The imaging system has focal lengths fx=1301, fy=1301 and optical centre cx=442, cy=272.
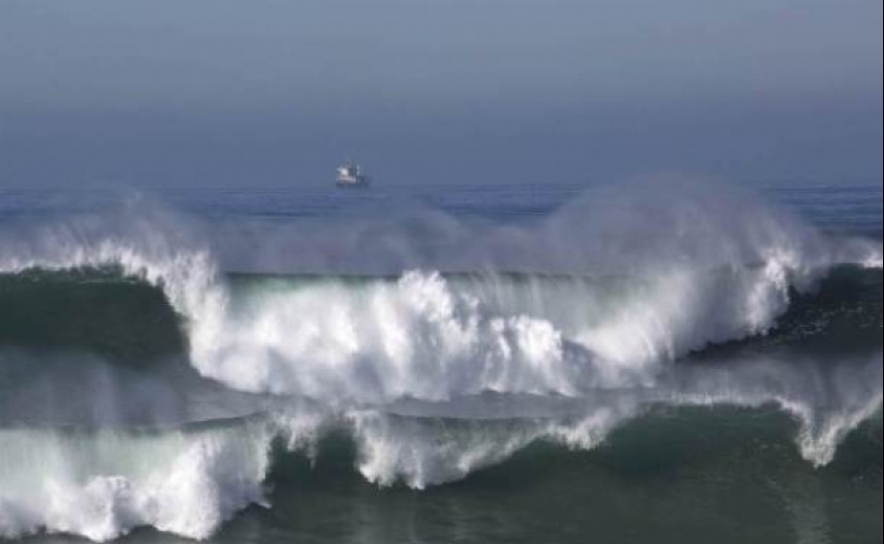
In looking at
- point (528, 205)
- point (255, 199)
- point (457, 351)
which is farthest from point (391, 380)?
point (255, 199)

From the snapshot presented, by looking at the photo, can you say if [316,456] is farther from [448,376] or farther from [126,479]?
[448,376]

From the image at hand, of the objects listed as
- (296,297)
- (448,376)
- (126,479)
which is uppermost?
(296,297)

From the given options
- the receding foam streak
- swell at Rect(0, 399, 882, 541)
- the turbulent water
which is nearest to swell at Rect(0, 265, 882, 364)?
the turbulent water

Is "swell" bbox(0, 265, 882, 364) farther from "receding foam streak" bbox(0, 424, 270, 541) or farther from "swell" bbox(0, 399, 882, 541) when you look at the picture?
"receding foam streak" bbox(0, 424, 270, 541)

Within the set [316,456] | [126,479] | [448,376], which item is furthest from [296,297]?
[126,479]

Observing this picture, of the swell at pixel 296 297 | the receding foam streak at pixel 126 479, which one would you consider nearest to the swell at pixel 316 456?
the receding foam streak at pixel 126 479

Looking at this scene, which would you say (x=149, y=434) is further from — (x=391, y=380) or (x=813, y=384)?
(x=813, y=384)

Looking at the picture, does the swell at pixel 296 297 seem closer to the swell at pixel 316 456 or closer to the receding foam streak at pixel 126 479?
the swell at pixel 316 456

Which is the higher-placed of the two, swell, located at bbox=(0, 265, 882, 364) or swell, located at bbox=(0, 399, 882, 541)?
swell, located at bbox=(0, 265, 882, 364)

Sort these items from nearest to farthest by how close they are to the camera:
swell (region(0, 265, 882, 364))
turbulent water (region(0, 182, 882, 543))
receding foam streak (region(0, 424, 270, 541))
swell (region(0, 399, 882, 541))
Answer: receding foam streak (region(0, 424, 270, 541)) → swell (region(0, 399, 882, 541)) → turbulent water (region(0, 182, 882, 543)) → swell (region(0, 265, 882, 364))

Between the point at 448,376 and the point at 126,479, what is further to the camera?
the point at 448,376
